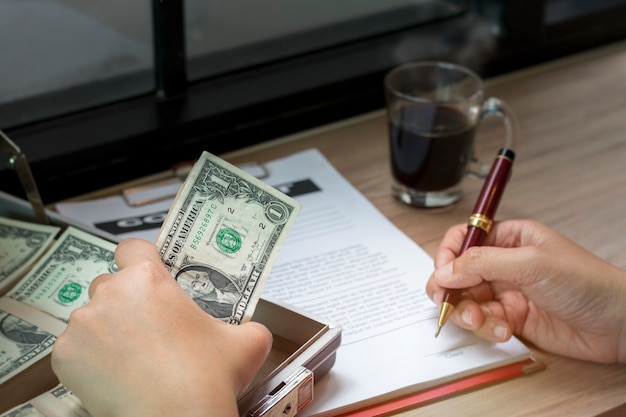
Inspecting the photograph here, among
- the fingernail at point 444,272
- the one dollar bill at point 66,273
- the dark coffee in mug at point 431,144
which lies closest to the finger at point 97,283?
the one dollar bill at point 66,273

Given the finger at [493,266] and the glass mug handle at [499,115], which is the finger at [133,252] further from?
the glass mug handle at [499,115]

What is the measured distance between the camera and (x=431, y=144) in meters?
1.10

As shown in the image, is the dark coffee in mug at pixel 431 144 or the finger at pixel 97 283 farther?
the dark coffee in mug at pixel 431 144

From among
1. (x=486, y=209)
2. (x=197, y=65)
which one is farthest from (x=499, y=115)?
(x=197, y=65)

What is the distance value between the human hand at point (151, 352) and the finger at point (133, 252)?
15 millimetres

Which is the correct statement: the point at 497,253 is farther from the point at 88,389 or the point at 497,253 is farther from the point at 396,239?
the point at 88,389

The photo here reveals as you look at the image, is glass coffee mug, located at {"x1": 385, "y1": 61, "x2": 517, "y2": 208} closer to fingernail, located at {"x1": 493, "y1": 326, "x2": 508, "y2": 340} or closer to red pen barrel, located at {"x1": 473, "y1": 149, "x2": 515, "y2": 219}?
red pen barrel, located at {"x1": 473, "y1": 149, "x2": 515, "y2": 219}

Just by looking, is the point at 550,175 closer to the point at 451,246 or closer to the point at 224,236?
the point at 451,246

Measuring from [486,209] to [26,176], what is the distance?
0.52m

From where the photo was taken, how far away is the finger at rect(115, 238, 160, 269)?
2.52 feet

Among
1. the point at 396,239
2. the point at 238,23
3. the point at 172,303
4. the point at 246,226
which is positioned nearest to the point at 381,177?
the point at 396,239

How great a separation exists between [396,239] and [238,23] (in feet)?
1.51

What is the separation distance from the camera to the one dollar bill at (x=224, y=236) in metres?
0.79

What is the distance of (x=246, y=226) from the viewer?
816 mm
